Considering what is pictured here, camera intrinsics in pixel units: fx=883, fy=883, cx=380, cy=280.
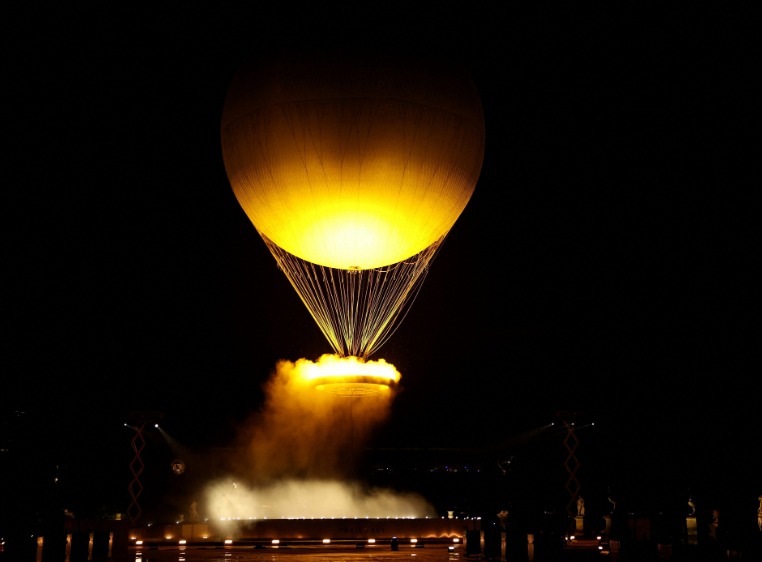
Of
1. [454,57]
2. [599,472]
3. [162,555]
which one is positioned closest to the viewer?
[454,57]

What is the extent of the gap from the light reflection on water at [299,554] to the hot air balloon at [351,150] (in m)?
7.72

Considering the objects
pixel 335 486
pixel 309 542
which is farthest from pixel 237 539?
pixel 335 486

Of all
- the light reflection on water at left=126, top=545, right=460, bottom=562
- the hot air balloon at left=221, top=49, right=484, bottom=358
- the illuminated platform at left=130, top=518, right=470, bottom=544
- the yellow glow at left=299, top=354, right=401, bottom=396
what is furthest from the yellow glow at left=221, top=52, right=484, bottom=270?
the illuminated platform at left=130, top=518, right=470, bottom=544

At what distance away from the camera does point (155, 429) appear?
50.9 m

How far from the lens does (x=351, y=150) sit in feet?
65.9

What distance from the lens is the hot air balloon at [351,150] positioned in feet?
64.7

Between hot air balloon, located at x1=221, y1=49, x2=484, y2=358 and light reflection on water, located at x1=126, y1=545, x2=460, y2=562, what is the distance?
772 cm

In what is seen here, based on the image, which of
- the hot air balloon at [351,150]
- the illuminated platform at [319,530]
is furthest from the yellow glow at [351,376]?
the illuminated platform at [319,530]

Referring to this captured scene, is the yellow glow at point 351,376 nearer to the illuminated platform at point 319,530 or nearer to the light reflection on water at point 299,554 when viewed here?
the light reflection on water at point 299,554

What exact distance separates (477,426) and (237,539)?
811 inches

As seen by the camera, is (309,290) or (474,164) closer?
(474,164)

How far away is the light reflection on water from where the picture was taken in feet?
72.4

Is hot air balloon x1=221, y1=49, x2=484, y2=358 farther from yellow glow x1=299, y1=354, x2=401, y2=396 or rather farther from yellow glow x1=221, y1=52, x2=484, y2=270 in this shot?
yellow glow x1=299, y1=354, x2=401, y2=396

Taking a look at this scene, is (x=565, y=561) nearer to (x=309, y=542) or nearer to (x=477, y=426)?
(x=309, y=542)
